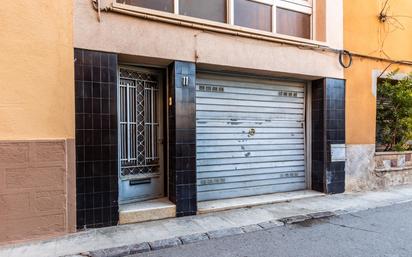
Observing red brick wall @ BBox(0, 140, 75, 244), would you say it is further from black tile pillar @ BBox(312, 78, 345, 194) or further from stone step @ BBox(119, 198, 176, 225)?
black tile pillar @ BBox(312, 78, 345, 194)

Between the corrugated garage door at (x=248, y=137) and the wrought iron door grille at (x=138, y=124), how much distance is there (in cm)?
89

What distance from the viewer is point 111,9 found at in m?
4.88

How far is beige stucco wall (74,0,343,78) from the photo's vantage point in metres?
4.83

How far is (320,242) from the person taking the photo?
4.41 meters

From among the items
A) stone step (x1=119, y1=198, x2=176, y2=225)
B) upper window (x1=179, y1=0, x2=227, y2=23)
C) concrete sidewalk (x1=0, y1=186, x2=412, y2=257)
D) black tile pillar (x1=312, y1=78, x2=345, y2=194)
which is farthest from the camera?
black tile pillar (x1=312, y1=78, x2=345, y2=194)

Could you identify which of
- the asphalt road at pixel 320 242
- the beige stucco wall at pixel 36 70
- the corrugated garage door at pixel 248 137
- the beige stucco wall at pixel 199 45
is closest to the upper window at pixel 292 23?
the beige stucco wall at pixel 199 45

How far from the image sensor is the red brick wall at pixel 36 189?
166 inches

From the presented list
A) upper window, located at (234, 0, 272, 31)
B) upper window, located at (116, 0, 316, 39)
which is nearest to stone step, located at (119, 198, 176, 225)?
upper window, located at (116, 0, 316, 39)

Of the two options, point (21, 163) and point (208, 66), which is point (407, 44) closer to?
point (208, 66)

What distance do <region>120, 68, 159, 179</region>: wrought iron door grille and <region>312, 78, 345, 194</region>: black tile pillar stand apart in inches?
151

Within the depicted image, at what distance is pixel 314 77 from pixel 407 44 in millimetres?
3475

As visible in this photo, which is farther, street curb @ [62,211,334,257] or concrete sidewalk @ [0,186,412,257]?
concrete sidewalk @ [0,186,412,257]

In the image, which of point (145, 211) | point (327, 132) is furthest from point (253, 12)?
point (145, 211)

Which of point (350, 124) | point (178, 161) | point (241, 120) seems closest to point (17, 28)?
point (178, 161)
